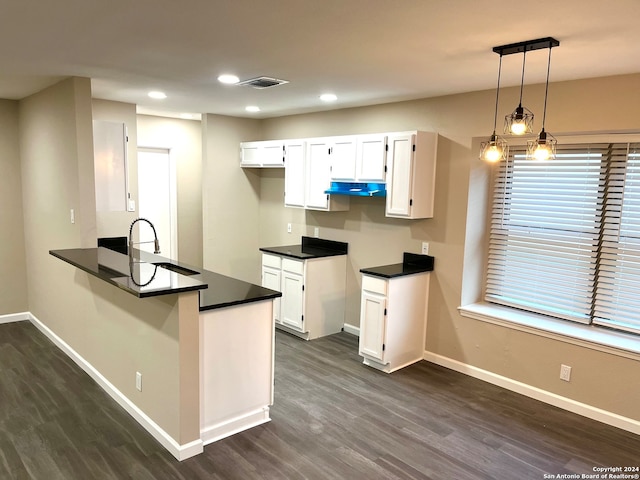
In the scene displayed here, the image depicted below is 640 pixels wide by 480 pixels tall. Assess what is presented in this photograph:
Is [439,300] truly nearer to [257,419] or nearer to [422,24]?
[257,419]

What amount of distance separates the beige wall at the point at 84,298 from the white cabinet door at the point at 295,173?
7.03 feet

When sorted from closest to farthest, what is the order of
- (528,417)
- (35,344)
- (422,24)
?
(422,24) → (528,417) → (35,344)

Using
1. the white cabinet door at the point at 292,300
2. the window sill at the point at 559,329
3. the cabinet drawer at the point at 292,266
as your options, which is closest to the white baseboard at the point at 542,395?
the window sill at the point at 559,329

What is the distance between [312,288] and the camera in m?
4.97

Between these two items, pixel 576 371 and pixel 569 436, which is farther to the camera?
pixel 576 371

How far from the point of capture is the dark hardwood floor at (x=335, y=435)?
2.74 m

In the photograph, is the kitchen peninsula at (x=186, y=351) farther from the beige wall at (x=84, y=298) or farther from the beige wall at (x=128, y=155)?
the beige wall at (x=128, y=155)

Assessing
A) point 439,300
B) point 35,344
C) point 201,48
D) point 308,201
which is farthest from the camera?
point 308,201

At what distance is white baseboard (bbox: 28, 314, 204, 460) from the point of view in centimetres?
282

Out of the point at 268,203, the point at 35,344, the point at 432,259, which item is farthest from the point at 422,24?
the point at 35,344

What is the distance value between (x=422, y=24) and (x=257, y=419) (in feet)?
8.90

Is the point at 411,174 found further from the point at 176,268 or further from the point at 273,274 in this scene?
the point at 176,268

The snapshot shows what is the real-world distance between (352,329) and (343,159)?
1.93 metres

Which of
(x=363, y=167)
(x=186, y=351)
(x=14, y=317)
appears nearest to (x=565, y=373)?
(x=363, y=167)
